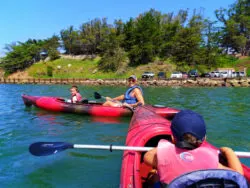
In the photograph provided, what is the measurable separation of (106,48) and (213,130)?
46.1 m

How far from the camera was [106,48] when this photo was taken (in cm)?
5234

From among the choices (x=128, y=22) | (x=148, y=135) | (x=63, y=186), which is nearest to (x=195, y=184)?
(x=148, y=135)

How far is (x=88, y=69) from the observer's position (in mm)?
52125

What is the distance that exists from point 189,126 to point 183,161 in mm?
297

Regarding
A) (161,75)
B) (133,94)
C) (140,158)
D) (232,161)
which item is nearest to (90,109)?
(133,94)

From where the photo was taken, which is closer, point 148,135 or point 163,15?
point 148,135

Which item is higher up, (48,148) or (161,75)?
(161,75)

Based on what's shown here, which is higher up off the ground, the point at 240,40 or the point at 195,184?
the point at 240,40

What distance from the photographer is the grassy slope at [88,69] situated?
151ft

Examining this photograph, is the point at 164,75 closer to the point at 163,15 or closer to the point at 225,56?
the point at 225,56

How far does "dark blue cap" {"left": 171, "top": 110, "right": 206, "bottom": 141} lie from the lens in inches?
80.4

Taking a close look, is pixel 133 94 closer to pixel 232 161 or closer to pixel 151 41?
pixel 232 161

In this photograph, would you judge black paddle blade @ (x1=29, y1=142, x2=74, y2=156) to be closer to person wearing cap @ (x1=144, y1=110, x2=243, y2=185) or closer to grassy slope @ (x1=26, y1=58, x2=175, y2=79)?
person wearing cap @ (x1=144, y1=110, x2=243, y2=185)

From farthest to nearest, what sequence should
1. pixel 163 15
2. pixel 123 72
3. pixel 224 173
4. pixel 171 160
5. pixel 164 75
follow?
pixel 163 15
pixel 123 72
pixel 164 75
pixel 171 160
pixel 224 173
